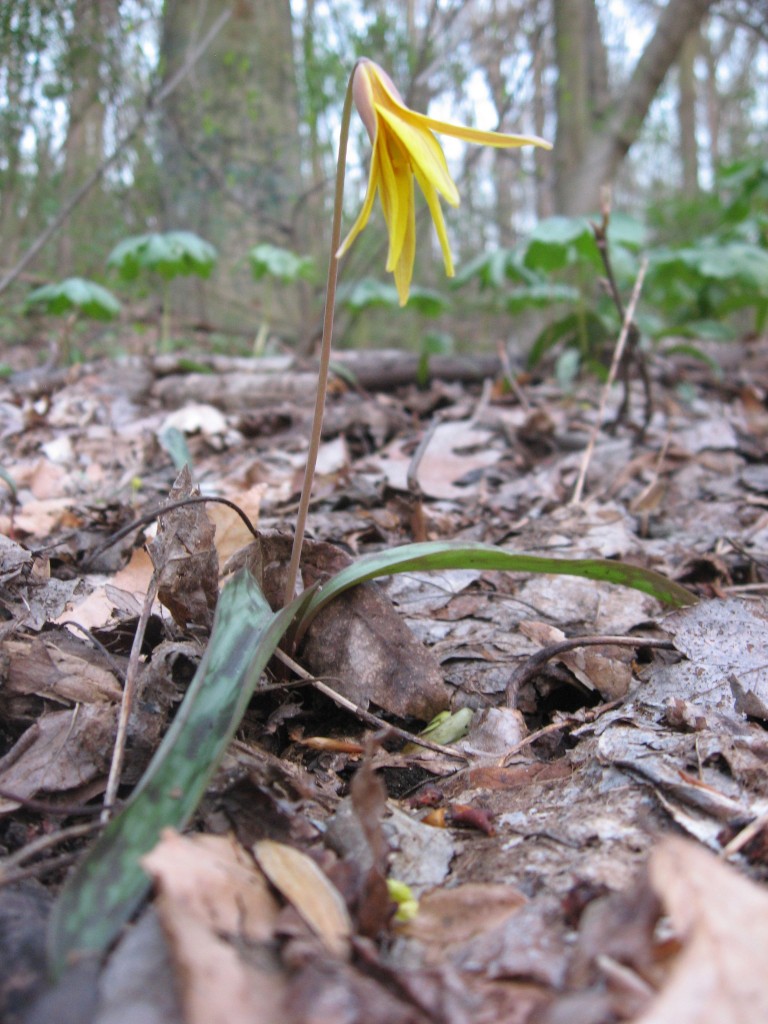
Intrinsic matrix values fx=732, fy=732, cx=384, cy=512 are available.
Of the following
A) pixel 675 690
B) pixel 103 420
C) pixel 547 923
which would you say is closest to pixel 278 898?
pixel 547 923

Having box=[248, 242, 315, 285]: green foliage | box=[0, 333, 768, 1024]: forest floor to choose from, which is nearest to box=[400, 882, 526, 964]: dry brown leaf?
box=[0, 333, 768, 1024]: forest floor

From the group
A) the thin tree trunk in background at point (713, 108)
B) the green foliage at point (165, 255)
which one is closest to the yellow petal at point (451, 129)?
the green foliage at point (165, 255)

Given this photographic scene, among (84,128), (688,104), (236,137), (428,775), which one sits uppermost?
(688,104)

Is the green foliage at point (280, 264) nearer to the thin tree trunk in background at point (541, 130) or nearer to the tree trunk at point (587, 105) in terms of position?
the thin tree trunk in background at point (541, 130)

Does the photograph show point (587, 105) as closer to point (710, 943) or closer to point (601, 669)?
point (601, 669)

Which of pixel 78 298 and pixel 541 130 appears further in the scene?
pixel 541 130

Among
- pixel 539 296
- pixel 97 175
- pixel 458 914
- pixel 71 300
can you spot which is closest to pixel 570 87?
pixel 539 296
